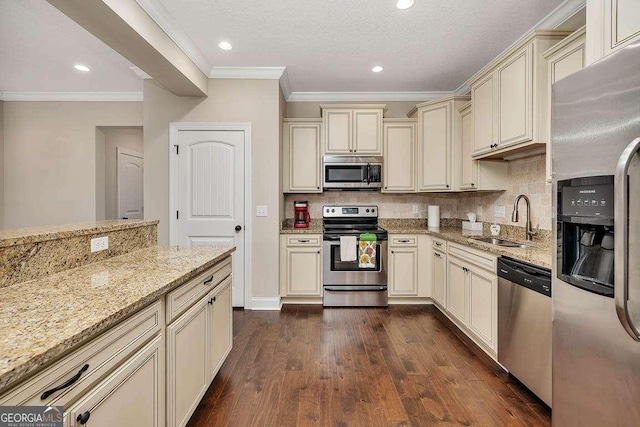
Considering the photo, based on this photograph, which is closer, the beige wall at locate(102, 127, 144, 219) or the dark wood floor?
the dark wood floor

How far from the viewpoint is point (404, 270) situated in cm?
366

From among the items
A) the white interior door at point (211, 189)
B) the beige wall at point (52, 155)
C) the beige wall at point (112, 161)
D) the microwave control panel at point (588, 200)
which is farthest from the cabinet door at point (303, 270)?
the beige wall at point (112, 161)

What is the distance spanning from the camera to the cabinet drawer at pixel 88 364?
2.36 feet

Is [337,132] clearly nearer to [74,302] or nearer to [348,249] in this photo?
[348,249]

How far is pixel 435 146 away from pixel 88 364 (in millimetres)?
3707

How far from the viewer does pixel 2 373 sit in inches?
24.6

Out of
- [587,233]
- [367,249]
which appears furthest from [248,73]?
[587,233]

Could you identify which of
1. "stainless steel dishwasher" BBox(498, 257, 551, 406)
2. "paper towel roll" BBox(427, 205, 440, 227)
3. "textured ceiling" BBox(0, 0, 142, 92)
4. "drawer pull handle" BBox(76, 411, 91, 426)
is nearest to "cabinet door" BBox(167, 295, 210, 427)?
"drawer pull handle" BBox(76, 411, 91, 426)

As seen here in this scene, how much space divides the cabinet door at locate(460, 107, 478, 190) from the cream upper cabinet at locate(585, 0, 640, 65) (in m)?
1.75

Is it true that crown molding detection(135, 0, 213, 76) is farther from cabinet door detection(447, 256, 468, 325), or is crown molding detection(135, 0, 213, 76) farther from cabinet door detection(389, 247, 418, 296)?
cabinet door detection(447, 256, 468, 325)

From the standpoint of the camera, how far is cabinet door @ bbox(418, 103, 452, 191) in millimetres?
3654

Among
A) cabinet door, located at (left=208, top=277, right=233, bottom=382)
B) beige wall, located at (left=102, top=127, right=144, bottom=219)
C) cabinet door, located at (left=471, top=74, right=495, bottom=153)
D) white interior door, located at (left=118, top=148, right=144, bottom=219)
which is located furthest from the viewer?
white interior door, located at (left=118, top=148, right=144, bottom=219)

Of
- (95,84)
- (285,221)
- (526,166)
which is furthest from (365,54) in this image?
(95,84)

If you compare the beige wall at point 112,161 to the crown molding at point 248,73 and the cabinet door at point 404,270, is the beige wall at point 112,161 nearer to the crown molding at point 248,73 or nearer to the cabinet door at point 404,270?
the crown molding at point 248,73
